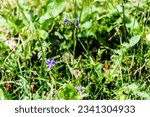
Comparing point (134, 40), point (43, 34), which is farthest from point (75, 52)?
point (134, 40)

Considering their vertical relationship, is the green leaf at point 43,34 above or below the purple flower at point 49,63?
above

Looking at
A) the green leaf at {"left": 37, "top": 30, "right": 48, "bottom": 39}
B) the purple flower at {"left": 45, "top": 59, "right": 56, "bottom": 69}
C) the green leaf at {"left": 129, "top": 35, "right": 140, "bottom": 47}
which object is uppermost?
the green leaf at {"left": 37, "top": 30, "right": 48, "bottom": 39}

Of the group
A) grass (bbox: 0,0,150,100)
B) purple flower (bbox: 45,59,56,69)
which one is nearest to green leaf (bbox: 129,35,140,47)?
grass (bbox: 0,0,150,100)

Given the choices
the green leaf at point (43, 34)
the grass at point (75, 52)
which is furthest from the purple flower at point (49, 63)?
the green leaf at point (43, 34)

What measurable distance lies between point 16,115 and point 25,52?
369 millimetres

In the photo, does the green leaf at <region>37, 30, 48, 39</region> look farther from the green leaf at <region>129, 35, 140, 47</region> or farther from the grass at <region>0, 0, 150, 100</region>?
the green leaf at <region>129, 35, 140, 47</region>

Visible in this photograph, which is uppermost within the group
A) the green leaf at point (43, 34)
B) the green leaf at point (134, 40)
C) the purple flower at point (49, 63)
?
the green leaf at point (43, 34)

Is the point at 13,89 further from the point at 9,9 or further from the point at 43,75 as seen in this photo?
the point at 9,9

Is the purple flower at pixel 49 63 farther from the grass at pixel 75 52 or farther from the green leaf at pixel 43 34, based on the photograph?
the green leaf at pixel 43 34

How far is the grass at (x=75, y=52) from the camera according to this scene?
198 centimetres

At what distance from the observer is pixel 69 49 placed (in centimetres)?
228

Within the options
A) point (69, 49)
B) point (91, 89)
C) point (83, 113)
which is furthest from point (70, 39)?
point (83, 113)

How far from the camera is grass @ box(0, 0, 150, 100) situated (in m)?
1.98

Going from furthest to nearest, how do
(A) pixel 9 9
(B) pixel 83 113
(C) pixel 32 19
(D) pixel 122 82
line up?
(A) pixel 9 9
(C) pixel 32 19
(D) pixel 122 82
(B) pixel 83 113
